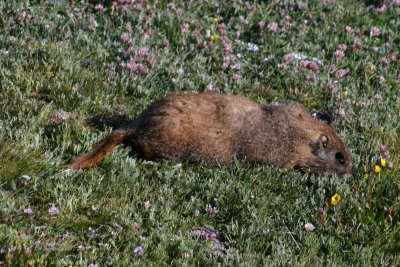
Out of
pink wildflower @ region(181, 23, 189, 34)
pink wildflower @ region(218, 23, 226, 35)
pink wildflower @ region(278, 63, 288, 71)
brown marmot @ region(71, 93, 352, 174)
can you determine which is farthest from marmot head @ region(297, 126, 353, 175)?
pink wildflower @ region(218, 23, 226, 35)

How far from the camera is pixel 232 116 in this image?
8016 mm

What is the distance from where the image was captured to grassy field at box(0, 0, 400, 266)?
6523 millimetres

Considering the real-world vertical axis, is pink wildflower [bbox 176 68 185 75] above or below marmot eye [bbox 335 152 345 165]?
above

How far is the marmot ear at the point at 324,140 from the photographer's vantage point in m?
8.39

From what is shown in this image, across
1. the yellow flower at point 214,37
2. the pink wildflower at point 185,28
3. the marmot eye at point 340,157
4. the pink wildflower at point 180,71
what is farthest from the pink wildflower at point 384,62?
the marmot eye at point 340,157

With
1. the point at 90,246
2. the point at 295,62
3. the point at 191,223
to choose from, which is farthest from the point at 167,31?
the point at 90,246

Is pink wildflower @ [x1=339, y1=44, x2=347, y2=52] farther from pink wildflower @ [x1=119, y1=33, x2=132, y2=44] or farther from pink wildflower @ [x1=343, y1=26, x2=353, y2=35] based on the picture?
pink wildflower @ [x1=119, y1=33, x2=132, y2=44]

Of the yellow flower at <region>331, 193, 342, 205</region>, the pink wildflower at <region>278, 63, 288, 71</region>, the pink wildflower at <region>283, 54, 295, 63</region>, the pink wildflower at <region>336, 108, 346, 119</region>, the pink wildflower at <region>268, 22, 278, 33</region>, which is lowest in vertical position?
the pink wildflower at <region>336, 108, 346, 119</region>

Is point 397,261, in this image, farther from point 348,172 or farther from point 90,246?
point 90,246

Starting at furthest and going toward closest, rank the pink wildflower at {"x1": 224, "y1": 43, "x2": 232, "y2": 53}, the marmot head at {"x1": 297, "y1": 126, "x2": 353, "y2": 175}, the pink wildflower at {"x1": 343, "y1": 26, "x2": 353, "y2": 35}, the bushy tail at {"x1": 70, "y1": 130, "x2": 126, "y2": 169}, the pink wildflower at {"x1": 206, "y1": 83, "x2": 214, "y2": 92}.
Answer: the pink wildflower at {"x1": 343, "y1": 26, "x2": 353, "y2": 35}
the pink wildflower at {"x1": 224, "y1": 43, "x2": 232, "y2": 53}
the pink wildflower at {"x1": 206, "y1": 83, "x2": 214, "y2": 92}
the marmot head at {"x1": 297, "y1": 126, "x2": 353, "y2": 175}
the bushy tail at {"x1": 70, "y1": 130, "x2": 126, "y2": 169}

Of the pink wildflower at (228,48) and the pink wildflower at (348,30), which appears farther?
the pink wildflower at (348,30)

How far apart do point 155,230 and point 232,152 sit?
1.65 meters

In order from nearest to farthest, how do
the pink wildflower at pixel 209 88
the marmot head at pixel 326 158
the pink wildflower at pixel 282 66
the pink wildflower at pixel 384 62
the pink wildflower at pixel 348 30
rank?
the marmot head at pixel 326 158, the pink wildflower at pixel 209 88, the pink wildflower at pixel 282 66, the pink wildflower at pixel 384 62, the pink wildflower at pixel 348 30

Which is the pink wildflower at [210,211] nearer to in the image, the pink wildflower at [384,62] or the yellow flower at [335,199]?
the yellow flower at [335,199]
